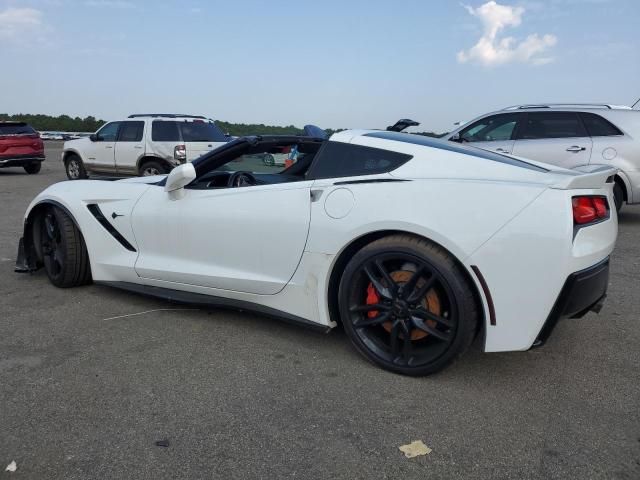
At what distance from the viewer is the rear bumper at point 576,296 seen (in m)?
2.60

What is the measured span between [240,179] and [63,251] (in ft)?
5.37

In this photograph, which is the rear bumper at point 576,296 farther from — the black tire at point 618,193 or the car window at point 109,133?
the car window at point 109,133

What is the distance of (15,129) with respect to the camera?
1575cm

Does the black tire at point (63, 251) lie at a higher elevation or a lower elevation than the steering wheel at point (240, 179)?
lower

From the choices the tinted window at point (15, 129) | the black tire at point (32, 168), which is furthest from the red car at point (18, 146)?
the black tire at point (32, 168)

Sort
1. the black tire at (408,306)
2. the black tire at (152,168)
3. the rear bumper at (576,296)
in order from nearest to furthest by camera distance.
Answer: the rear bumper at (576,296) < the black tire at (408,306) < the black tire at (152,168)

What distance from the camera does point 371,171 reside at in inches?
121

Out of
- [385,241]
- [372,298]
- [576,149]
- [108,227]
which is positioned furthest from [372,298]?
[576,149]

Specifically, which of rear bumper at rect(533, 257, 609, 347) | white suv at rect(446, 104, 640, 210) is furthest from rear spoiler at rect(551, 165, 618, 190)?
white suv at rect(446, 104, 640, 210)

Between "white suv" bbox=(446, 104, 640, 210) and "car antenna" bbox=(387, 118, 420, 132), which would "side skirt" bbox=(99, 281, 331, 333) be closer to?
"car antenna" bbox=(387, 118, 420, 132)

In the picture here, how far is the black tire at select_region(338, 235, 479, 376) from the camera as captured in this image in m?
2.75

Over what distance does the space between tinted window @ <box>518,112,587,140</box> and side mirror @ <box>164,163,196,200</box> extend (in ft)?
20.2

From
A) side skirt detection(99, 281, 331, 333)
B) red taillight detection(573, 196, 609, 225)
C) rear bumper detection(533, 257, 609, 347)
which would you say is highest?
red taillight detection(573, 196, 609, 225)

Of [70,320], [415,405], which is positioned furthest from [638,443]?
[70,320]
